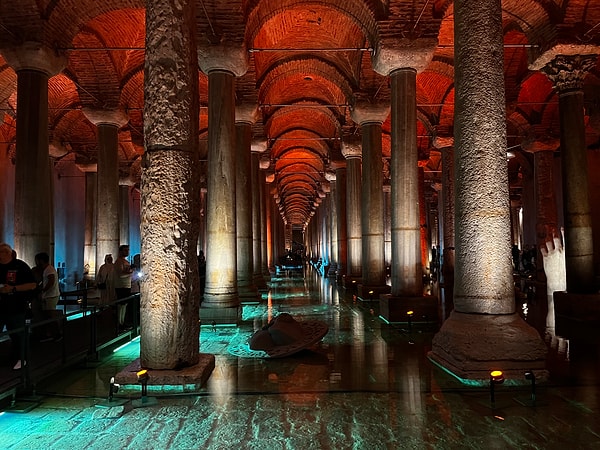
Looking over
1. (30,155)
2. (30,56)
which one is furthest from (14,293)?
(30,56)

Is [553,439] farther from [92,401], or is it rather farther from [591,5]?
[591,5]

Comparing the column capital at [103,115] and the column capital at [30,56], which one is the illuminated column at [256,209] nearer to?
the column capital at [103,115]

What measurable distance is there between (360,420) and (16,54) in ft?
29.8

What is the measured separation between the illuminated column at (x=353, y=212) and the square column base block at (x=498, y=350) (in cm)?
1030

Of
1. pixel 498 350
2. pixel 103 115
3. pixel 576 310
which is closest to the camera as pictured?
pixel 498 350

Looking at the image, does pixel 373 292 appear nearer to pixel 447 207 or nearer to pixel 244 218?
pixel 244 218

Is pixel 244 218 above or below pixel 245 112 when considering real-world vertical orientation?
below

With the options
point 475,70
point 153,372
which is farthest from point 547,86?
point 153,372

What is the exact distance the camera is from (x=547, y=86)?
15453 mm

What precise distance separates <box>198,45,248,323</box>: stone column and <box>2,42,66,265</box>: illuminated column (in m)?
3.17

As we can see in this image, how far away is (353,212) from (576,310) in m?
7.86

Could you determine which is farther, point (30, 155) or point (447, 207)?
point (447, 207)

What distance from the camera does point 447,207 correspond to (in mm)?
16719

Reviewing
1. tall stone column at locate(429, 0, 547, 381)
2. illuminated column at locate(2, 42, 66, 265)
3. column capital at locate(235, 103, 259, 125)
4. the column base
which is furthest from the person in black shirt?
the column base
